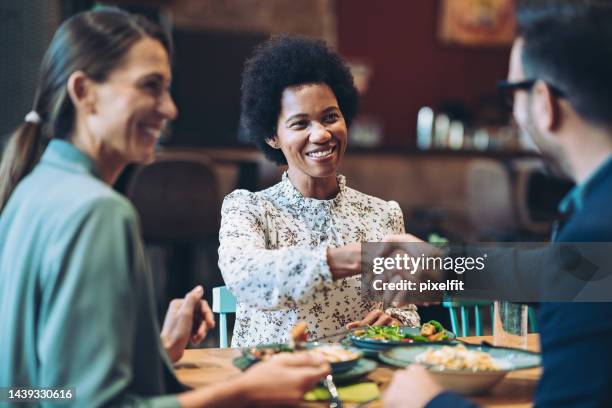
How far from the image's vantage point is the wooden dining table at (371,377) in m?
1.37

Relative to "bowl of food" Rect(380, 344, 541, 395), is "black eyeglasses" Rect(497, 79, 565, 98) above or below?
above

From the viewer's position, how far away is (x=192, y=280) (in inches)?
183

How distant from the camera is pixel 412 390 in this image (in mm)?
1229

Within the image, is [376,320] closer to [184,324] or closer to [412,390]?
[184,324]

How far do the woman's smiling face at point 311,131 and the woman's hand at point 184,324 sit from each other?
1.96 feet

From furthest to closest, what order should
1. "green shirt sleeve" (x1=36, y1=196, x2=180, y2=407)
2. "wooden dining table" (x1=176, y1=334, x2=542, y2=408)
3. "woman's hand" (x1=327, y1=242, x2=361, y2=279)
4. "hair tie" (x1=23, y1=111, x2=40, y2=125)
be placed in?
"woman's hand" (x1=327, y1=242, x2=361, y2=279), "wooden dining table" (x1=176, y1=334, x2=542, y2=408), "hair tie" (x1=23, y1=111, x2=40, y2=125), "green shirt sleeve" (x1=36, y1=196, x2=180, y2=407)

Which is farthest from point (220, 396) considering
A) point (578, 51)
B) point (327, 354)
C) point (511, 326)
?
point (511, 326)

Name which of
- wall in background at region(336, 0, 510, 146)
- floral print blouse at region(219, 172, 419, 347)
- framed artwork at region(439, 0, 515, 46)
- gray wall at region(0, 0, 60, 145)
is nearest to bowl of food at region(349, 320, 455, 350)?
floral print blouse at region(219, 172, 419, 347)

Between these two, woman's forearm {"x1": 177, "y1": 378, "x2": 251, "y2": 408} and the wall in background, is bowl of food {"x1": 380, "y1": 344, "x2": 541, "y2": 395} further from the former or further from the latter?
the wall in background

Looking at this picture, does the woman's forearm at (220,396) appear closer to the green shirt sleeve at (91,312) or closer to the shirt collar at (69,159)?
the green shirt sleeve at (91,312)

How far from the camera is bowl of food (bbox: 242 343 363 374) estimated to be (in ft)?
4.58

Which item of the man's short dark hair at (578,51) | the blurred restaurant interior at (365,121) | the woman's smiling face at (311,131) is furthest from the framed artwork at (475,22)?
the man's short dark hair at (578,51)

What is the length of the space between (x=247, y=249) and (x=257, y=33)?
545cm

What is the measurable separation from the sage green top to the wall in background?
23.0ft
